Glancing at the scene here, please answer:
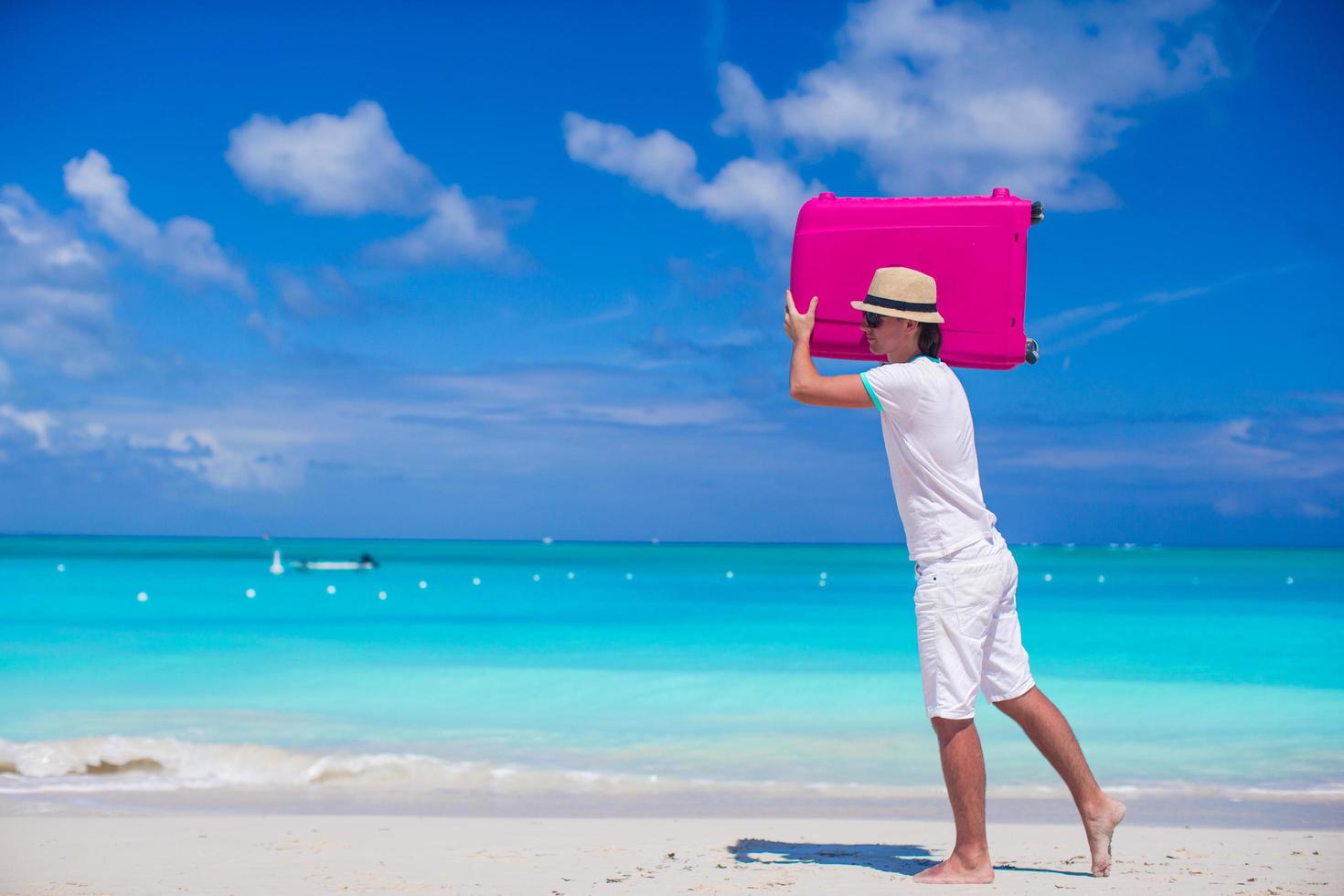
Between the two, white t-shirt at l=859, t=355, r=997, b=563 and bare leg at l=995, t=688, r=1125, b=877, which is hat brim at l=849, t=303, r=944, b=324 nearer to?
white t-shirt at l=859, t=355, r=997, b=563

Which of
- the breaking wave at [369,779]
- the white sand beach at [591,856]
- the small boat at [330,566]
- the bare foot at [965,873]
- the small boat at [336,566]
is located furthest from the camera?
the small boat at [336,566]

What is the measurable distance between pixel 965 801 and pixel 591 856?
1392 mm

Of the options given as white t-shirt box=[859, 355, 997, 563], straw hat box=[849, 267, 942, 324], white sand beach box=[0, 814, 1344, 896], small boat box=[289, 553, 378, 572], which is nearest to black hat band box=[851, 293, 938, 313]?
straw hat box=[849, 267, 942, 324]

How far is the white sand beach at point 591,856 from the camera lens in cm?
368

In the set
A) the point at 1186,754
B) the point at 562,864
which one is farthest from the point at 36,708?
the point at 1186,754

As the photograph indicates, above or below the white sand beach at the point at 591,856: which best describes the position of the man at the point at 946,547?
above

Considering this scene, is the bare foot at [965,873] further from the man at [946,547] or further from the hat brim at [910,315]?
the hat brim at [910,315]

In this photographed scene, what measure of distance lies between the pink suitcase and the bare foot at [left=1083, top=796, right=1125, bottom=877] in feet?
4.38

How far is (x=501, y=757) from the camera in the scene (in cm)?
752

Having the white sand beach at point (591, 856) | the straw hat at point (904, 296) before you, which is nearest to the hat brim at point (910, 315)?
the straw hat at point (904, 296)

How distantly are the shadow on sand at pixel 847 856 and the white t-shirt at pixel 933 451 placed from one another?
3.76ft

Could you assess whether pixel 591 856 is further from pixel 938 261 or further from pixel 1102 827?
pixel 938 261

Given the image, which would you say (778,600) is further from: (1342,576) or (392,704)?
(1342,576)

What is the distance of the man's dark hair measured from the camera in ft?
11.6
